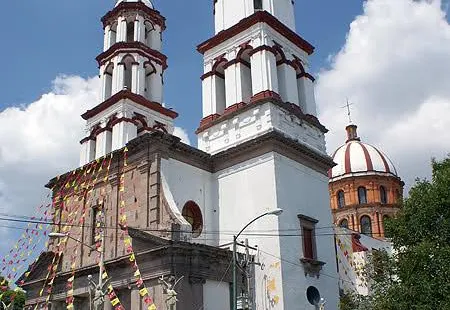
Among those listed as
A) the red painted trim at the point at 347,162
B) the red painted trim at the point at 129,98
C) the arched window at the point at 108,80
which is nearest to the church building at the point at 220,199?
the red painted trim at the point at 129,98

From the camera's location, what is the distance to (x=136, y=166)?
26938 millimetres

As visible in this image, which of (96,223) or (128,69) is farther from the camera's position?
(128,69)

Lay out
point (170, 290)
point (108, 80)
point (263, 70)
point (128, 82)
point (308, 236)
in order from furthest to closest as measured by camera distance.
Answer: point (108, 80) → point (128, 82) → point (263, 70) → point (308, 236) → point (170, 290)

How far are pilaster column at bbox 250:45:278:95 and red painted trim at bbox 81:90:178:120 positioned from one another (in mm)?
8698

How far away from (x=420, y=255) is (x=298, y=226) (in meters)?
7.91

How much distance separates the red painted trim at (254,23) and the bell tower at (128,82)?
18.5 ft

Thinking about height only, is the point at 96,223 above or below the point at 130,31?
below

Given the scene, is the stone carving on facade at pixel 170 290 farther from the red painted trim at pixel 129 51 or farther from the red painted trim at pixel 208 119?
the red painted trim at pixel 129 51

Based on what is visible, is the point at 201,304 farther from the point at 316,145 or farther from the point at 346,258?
the point at 346,258

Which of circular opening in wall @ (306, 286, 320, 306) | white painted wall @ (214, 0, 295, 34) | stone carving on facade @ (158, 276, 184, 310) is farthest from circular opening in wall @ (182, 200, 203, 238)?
white painted wall @ (214, 0, 295, 34)

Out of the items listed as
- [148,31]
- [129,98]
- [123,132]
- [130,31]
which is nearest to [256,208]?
[123,132]

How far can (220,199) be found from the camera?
91.9 ft

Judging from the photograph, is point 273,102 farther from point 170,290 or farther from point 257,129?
point 170,290

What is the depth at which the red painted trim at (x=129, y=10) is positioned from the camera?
123 ft
